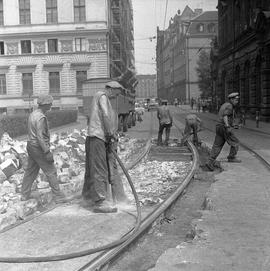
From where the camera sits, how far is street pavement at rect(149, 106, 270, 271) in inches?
183

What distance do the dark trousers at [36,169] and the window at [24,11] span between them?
48.2m

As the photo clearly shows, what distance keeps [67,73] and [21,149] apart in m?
42.2

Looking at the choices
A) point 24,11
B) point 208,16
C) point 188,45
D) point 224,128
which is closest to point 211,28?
point 208,16

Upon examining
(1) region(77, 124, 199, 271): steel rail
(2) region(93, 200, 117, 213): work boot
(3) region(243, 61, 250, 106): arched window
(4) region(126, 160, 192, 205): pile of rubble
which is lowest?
(4) region(126, 160, 192, 205): pile of rubble

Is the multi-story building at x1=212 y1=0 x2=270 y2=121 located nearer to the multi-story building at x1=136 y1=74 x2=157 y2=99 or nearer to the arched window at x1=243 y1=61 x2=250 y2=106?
the arched window at x1=243 y1=61 x2=250 y2=106

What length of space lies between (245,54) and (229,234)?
119 feet

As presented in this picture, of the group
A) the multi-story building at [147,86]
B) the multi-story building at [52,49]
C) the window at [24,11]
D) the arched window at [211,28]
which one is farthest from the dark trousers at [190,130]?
the multi-story building at [147,86]

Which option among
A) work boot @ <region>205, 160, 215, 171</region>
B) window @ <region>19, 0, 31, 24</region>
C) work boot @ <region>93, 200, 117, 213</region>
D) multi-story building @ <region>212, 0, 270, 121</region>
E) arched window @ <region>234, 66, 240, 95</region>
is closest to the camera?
work boot @ <region>93, 200, 117, 213</region>

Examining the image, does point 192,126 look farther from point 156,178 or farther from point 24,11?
point 24,11

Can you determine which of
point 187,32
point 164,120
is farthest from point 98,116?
point 187,32

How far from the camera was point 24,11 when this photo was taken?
53219 millimetres

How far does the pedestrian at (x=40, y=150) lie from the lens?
7531mm

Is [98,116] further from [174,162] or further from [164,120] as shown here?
[164,120]

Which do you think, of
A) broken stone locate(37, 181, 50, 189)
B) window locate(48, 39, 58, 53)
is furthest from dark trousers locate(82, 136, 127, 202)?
window locate(48, 39, 58, 53)
